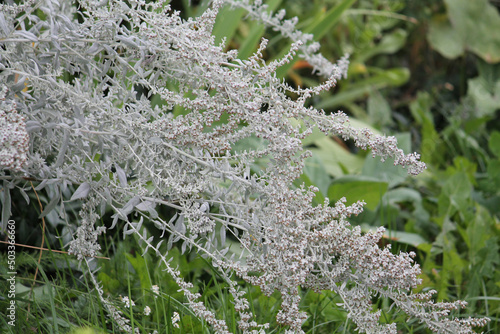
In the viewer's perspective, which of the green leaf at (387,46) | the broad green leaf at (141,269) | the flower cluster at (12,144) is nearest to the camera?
the flower cluster at (12,144)

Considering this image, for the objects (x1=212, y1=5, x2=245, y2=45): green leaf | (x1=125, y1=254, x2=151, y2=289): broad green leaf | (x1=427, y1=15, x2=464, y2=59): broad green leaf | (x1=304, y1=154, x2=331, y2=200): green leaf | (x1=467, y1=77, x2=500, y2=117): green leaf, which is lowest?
(x1=125, y1=254, x2=151, y2=289): broad green leaf

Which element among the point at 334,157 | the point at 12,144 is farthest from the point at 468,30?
the point at 12,144

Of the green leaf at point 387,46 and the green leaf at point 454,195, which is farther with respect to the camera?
the green leaf at point 387,46

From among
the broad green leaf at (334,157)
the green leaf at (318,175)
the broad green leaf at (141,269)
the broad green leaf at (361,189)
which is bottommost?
the broad green leaf at (334,157)

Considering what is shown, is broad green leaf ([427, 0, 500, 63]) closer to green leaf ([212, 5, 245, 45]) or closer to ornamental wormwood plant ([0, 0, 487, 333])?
green leaf ([212, 5, 245, 45])

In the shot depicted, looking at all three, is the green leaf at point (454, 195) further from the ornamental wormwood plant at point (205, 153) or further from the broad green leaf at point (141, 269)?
the broad green leaf at point (141, 269)

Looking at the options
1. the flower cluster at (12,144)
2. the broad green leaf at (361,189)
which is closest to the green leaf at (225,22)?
the broad green leaf at (361,189)

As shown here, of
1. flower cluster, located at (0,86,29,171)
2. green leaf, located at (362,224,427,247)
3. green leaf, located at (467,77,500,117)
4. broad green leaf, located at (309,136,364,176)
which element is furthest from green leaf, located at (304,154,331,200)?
green leaf, located at (467,77,500,117)

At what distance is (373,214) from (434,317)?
1.09m

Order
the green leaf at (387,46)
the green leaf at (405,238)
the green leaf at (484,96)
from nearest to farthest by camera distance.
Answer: the green leaf at (405,238)
the green leaf at (484,96)
the green leaf at (387,46)

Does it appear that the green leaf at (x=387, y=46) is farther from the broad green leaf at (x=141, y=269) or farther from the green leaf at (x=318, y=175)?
the broad green leaf at (x=141, y=269)

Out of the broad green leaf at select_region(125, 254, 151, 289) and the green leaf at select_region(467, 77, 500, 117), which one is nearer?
the broad green leaf at select_region(125, 254, 151, 289)

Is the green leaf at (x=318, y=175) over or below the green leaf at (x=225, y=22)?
below

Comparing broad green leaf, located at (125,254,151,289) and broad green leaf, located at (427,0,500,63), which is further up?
broad green leaf, located at (427,0,500,63)
